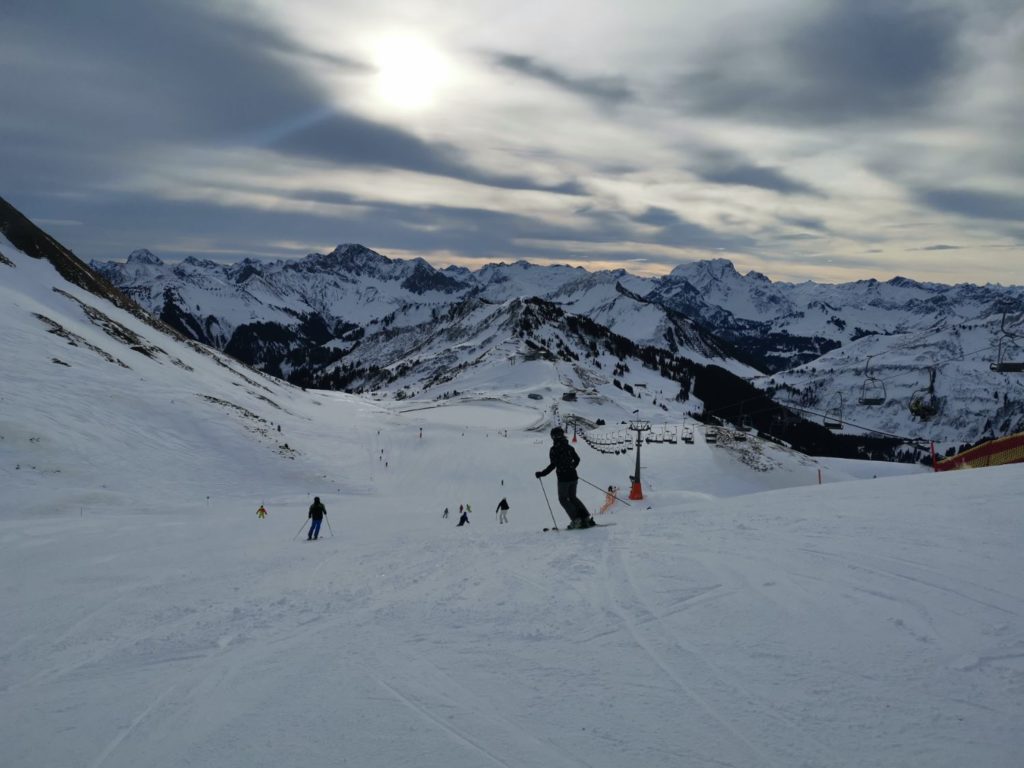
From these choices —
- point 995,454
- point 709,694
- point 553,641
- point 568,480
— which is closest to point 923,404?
point 995,454

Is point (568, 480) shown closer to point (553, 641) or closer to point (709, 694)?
point (553, 641)

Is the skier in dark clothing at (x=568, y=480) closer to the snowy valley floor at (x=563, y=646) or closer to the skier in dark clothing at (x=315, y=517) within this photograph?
the snowy valley floor at (x=563, y=646)

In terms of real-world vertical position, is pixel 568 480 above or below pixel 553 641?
above

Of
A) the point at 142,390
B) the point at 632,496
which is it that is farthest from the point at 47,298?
the point at 632,496

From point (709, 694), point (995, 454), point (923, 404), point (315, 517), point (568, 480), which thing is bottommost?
point (315, 517)

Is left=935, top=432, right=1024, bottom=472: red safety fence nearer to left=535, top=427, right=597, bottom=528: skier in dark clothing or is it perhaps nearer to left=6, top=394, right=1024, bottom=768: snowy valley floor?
left=6, top=394, right=1024, bottom=768: snowy valley floor

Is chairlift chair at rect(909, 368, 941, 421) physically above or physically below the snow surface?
above

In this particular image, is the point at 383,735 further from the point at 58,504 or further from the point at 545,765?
the point at 58,504

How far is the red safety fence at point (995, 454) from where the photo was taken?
24.5 m

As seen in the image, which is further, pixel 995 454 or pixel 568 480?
pixel 995 454

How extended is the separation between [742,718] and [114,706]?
6396 mm

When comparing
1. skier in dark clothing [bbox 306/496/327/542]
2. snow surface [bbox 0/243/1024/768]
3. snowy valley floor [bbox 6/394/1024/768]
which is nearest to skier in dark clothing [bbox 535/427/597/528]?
snow surface [bbox 0/243/1024/768]

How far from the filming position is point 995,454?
26422 mm

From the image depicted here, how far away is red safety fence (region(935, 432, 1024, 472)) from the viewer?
24.5 m
